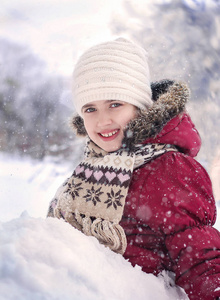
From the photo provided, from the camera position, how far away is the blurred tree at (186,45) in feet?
6.89

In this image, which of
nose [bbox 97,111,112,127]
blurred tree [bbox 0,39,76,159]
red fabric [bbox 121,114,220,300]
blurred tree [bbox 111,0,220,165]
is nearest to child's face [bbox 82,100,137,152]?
nose [bbox 97,111,112,127]

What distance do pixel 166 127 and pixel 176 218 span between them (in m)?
0.32

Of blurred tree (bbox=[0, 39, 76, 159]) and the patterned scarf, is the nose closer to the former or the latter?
the patterned scarf

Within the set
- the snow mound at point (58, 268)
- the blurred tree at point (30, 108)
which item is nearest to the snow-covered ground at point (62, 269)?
the snow mound at point (58, 268)

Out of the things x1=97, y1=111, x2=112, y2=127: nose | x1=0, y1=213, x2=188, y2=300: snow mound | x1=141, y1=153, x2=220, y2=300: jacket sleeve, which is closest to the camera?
x1=0, y1=213, x2=188, y2=300: snow mound

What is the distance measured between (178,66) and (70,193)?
1.61 m

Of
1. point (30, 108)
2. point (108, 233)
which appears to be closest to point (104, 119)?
point (108, 233)

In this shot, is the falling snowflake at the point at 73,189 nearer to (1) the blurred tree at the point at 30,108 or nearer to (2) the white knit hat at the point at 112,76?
(2) the white knit hat at the point at 112,76

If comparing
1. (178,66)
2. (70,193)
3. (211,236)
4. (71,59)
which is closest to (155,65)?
(178,66)

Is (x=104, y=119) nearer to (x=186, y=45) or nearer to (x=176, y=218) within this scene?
(x=176, y=218)

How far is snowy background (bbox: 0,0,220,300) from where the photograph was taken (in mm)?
833

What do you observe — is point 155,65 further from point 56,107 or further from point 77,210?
point 77,210

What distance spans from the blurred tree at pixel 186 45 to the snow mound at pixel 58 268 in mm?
1593

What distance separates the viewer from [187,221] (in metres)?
0.86
